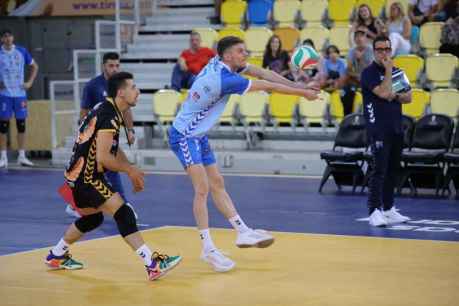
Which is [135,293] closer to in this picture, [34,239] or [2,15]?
[34,239]

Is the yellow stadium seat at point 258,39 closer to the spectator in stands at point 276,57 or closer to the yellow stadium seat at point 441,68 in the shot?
the spectator in stands at point 276,57

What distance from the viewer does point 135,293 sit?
350 inches

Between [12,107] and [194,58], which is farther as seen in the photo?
[12,107]

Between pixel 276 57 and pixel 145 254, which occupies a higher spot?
pixel 276 57

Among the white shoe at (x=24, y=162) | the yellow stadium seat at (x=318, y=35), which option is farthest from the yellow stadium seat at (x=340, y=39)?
the white shoe at (x=24, y=162)

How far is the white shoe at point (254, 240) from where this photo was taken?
34.2ft

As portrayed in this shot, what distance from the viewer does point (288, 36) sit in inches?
830

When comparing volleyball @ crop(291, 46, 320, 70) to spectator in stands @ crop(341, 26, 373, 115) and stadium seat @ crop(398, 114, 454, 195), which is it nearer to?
stadium seat @ crop(398, 114, 454, 195)

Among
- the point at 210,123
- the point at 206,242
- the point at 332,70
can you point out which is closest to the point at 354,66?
the point at 332,70

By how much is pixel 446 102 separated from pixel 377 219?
5491 millimetres

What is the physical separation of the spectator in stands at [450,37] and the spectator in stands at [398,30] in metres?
0.60

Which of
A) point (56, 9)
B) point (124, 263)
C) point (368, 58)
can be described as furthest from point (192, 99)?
point (56, 9)

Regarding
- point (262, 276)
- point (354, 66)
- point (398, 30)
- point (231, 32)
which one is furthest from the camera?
point (231, 32)

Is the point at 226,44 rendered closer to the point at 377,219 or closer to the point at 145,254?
the point at 145,254
